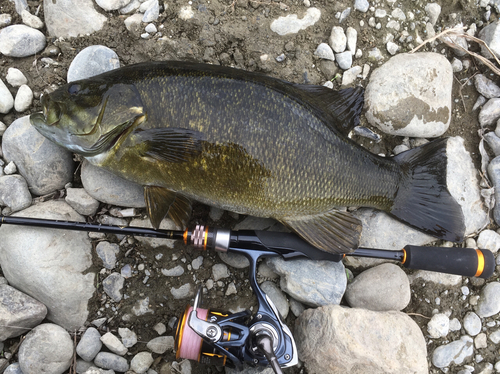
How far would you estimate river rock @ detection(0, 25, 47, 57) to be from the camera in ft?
9.43

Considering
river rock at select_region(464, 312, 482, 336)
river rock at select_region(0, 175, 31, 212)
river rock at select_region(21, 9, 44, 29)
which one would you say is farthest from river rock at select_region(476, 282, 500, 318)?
river rock at select_region(21, 9, 44, 29)

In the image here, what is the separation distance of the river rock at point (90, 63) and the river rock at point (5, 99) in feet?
1.65

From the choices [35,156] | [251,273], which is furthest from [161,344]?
[35,156]

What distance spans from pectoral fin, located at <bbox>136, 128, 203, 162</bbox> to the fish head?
123mm

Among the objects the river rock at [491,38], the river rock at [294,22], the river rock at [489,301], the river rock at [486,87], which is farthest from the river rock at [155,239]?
the river rock at [491,38]

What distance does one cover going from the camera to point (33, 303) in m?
2.66

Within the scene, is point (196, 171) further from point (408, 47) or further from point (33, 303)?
point (408, 47)

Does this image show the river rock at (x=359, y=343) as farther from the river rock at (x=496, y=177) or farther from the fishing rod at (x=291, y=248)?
A: the river rock at (x=496, y=177)

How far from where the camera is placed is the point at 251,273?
2.62 meters

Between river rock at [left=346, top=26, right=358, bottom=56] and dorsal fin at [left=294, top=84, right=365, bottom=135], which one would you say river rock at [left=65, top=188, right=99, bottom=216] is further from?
river rock at [left=346, top=26, right=358, bottom=56]

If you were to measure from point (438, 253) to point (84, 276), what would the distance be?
2.73m

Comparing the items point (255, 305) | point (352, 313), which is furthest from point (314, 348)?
point (255, 305)

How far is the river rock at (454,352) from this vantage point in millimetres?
3057

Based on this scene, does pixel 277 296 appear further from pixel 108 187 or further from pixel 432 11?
pixel 432 11
